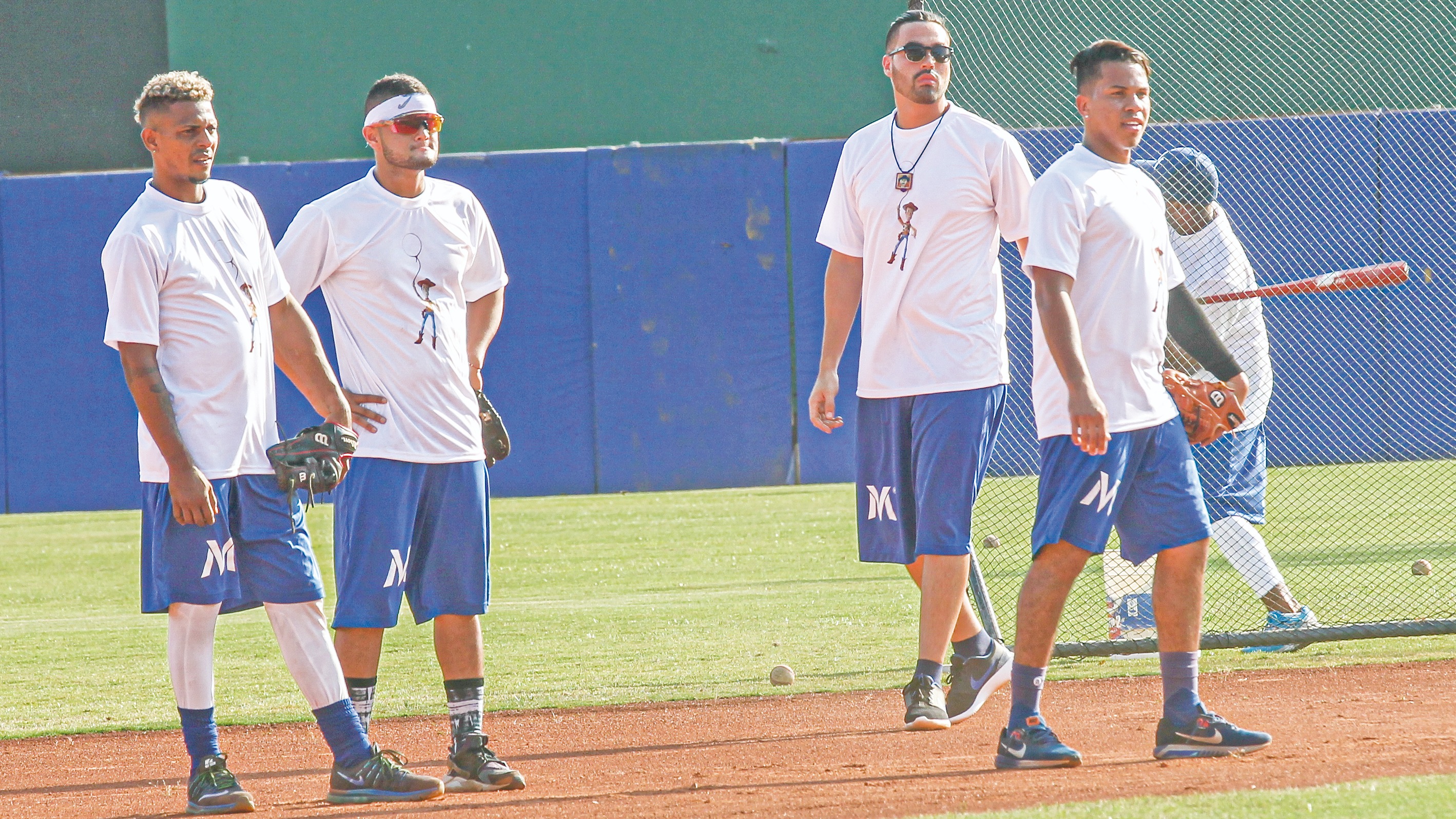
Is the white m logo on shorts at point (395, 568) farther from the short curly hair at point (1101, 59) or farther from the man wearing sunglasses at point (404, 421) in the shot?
the short curly hair at point (1101, 59)

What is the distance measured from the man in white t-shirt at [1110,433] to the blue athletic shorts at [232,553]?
6.86 ft

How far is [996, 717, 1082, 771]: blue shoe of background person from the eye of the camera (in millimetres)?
4504

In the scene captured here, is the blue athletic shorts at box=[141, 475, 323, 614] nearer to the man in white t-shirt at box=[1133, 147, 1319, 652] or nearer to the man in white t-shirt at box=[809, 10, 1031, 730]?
the man in white t-shirt at box=[809, 10, 1031, 730]

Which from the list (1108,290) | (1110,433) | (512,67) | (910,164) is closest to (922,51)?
(910,164)

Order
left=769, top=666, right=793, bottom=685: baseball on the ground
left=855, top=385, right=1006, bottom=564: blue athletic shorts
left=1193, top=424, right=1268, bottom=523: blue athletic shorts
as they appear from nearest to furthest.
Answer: left=855, top=385, right=1006, bottom=564: blue athletic shorts, left=769, top=666, right=793, bottom=685: baseball on the ground, left=1193, top=424, right=1268, bottom=523: blue athletic shorts

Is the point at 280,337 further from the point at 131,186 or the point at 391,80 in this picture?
the point at 131,186

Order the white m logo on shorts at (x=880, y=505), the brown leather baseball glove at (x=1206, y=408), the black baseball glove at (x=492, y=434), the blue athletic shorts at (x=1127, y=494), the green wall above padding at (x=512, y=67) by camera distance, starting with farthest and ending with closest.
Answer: the green wall above padding at (x=512, y=67) → the white m logo on shorts at (x=880, y=505) → the black baseball glove at (x=492, y=434) → the brown leather baseball glove at (x=1206, y=408) → the blue athletic shorts at (x=1127, y=494)

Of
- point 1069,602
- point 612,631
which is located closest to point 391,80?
point 612,631

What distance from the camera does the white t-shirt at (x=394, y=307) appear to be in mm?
4730

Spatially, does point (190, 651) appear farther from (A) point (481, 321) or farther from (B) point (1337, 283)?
(B) point (1337, 283)

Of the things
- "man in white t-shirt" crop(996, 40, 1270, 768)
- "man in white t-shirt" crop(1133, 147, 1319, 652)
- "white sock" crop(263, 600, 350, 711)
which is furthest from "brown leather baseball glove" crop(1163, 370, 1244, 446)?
"white sock" crop(263, 600, 350, 711)

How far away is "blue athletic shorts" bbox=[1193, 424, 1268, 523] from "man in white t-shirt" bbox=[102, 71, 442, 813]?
3.85m

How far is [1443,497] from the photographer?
1212cm

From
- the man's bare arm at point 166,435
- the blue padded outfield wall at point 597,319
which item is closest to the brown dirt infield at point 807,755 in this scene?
the man's bare arm at point 166,435
